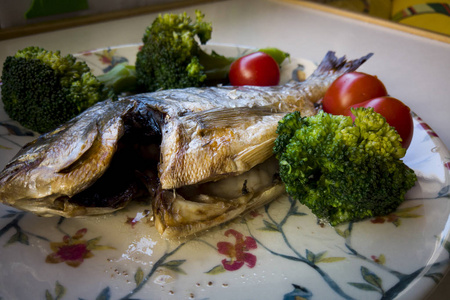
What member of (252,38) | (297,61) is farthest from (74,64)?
(252,38)

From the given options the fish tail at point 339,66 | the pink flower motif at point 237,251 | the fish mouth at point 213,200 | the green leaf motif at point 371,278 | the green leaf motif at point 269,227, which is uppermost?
the fish tail at point 339,66

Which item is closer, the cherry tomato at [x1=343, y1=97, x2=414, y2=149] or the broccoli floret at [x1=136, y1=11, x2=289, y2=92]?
the cherry tomato at [x1=343, y1=97, x2=414, y2=149]

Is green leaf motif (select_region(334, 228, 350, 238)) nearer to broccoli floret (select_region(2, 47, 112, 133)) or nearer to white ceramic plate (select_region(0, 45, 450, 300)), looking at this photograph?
white ceramic plate (select_region(0, 45, 450, 300))

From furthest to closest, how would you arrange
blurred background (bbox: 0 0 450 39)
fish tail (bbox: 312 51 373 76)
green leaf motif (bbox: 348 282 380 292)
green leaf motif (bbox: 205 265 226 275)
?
blurred background (bbox: 0 0 450 39) → fish tail (bbox: 312 51 373 76) → green leaf motif (bbox: 205 265 226 275) → green leaf motif (bbox: 348 282 380 292)

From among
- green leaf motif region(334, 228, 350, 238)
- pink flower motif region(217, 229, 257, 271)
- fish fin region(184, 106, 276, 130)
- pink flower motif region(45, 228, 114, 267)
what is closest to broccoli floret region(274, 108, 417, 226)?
green leaf motif region(334, 228, 350, 238)

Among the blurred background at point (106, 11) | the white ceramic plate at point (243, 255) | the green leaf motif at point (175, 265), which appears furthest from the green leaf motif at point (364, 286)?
the blurred background at point (106, 11)

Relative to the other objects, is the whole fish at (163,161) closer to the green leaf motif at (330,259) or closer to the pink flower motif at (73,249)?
the pink flower motif at (73,249)
